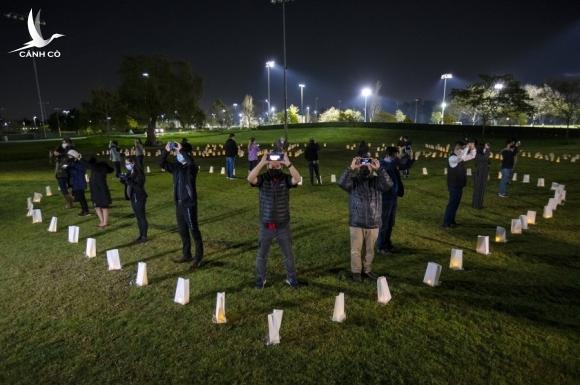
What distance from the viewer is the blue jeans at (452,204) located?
932cm

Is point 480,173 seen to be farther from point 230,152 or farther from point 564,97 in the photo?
point 564,97

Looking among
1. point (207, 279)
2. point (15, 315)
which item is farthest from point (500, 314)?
point (15, 315)

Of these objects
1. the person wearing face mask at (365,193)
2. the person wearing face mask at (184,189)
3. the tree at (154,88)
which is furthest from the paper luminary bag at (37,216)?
the tree at (154,88)

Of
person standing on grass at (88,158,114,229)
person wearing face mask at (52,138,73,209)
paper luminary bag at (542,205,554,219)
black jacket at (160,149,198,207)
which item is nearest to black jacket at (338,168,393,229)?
black jacket at (160,149,198,207)

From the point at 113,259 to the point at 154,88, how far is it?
4039cm

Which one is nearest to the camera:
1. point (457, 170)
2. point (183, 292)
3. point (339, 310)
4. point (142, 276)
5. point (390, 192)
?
point (339, 310)

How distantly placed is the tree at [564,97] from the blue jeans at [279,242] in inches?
1789

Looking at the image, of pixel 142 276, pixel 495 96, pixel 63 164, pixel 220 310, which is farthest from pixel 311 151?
pixel 495 96

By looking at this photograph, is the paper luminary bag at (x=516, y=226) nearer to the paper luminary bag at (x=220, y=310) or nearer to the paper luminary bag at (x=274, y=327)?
the paper luminary bag at (x=274, y=327)

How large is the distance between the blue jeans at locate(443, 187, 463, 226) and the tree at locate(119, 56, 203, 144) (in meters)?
40.4

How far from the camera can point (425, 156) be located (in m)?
28.1

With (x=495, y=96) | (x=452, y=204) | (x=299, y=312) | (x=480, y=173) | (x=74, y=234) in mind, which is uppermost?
(x=495, y=96)

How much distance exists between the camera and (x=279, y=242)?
6.15m

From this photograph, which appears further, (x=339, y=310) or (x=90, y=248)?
(x=90, y=248)
